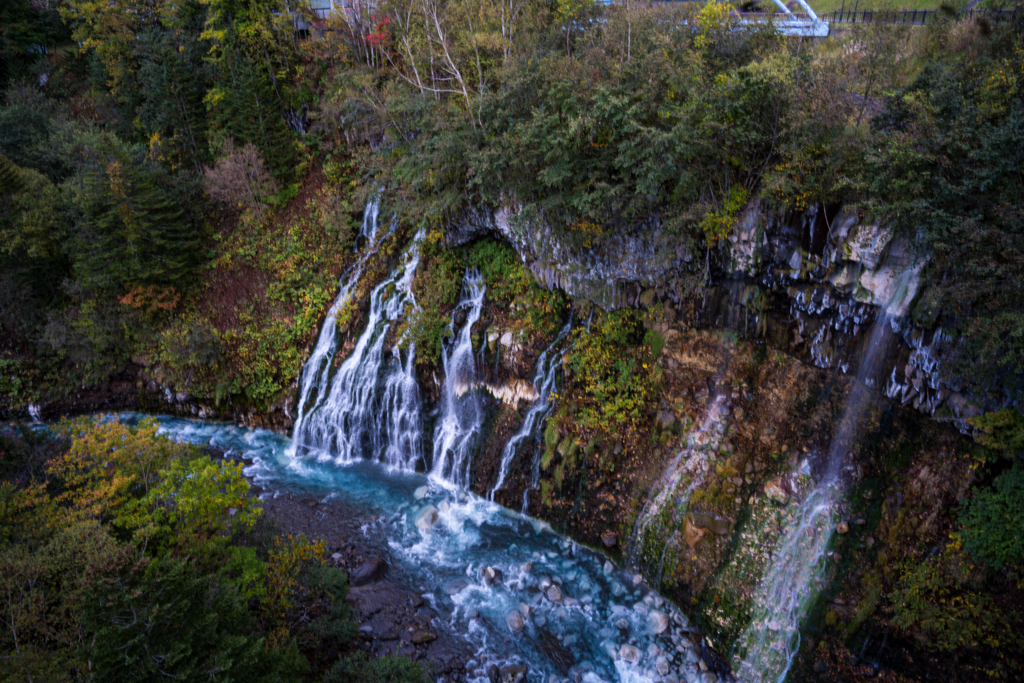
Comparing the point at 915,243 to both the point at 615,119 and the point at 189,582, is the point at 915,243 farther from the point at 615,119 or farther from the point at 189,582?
the point at 189,582

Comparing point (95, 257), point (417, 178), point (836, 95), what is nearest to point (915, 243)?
point (836, 95)

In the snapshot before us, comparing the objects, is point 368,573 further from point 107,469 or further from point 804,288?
point 804,288

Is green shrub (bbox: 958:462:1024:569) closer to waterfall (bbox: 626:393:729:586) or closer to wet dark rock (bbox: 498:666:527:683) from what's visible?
waterfall (bbox: 626:393:729:586)

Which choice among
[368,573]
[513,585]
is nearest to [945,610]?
[513,585]

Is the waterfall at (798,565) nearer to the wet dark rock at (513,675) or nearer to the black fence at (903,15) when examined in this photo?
the wet dark rock at (513,675)

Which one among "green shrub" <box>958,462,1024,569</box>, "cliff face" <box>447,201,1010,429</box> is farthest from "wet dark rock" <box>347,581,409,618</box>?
"green shrub" <box>958,462,1024,569</box>

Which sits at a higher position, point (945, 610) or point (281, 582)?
point (945, 610)

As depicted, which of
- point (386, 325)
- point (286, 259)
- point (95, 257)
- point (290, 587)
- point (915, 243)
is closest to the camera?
point (915, 243)
